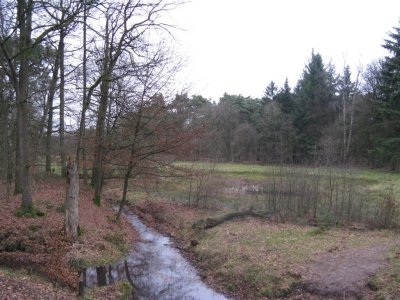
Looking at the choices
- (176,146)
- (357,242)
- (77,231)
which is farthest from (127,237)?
(357,242)

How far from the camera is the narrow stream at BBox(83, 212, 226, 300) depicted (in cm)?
1141

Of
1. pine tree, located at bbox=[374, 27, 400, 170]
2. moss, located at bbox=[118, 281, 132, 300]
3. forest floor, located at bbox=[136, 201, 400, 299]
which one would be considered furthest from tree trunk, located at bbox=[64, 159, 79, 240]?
pine tree, located at bbox=[374, 27, 400, 170]

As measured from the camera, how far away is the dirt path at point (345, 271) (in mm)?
10719

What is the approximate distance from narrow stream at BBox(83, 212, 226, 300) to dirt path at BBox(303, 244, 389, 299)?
9.27 feet

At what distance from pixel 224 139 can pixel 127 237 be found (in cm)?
4833

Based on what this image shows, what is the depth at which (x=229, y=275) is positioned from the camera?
12766 millimetres

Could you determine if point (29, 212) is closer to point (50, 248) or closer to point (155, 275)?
point (50, 248)

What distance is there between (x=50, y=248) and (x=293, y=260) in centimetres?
779

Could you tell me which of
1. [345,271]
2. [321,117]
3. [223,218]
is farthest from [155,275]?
[321,117]

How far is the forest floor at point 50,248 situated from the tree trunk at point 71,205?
334 millimetres

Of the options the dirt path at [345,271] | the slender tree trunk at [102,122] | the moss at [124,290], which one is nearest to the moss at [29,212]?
the moss at [124,290]

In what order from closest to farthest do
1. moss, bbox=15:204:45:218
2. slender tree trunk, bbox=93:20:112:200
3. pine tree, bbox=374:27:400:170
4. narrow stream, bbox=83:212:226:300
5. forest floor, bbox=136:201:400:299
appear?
1. forest floor, bbox=136:201:400:299
2. narrow stream, bbox=83:212:226:300
3. moss, bbox=15:204:45:218
4. slender tree trunk, bbox=93:20:112:200
5. pine tree, bbox=374:27:400:170

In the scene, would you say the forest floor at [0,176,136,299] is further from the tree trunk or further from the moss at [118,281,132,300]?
the tree trunk

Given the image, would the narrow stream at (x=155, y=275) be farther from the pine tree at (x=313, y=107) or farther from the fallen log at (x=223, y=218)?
the pine tree at (x=313, y=107)
